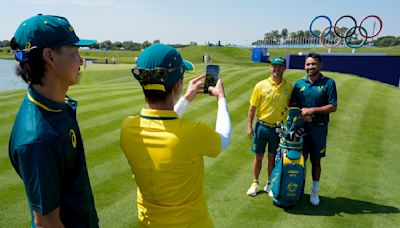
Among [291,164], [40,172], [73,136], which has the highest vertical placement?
[73,136]

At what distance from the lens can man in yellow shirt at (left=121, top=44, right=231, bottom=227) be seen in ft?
7.53

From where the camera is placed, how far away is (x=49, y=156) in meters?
1.87

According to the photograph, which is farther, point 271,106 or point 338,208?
point 271,106

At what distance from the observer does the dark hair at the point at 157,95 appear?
234 cm

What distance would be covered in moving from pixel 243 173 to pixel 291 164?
1.84 m

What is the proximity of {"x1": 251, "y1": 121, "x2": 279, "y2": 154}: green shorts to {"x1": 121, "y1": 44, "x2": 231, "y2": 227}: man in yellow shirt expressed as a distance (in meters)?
3.66

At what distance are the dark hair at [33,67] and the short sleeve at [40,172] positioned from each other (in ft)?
→ 1.61

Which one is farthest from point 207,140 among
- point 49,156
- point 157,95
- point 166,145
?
point 49,156

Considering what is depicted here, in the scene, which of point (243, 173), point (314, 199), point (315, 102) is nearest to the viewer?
point (315, 102)

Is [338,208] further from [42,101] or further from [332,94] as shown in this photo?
[42,101]

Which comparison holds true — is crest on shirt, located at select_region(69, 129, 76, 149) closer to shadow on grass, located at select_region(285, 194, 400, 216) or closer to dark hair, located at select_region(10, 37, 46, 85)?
dark hair, located at select_region(10, 37, 46, 85)

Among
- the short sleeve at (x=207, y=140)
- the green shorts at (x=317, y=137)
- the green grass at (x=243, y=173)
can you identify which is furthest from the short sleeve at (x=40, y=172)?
the green shorts at (x=317, y=137)

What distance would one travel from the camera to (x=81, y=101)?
1170cm

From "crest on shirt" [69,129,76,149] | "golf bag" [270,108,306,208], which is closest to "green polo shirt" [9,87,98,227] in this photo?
"crest on shirt" [69,129,76,149]
